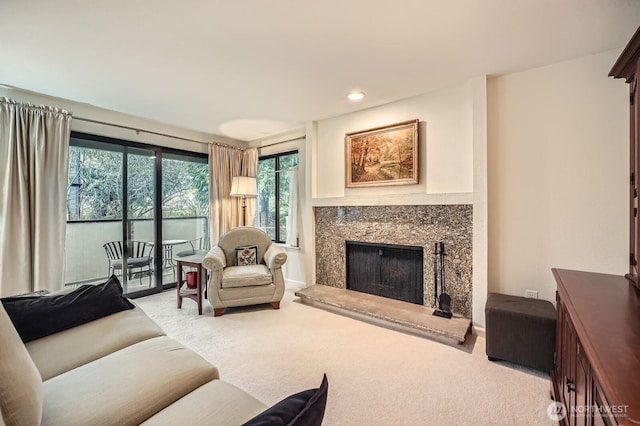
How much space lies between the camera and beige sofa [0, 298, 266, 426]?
886 mm

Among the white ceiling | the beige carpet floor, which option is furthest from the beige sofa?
the white ceiling

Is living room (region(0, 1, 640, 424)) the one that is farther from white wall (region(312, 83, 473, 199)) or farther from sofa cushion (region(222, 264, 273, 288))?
sofa cushion (region(222, 264, 273, 288))

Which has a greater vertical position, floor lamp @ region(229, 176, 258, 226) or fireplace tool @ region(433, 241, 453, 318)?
floor lamp @ region(229, 176, 258, 226)

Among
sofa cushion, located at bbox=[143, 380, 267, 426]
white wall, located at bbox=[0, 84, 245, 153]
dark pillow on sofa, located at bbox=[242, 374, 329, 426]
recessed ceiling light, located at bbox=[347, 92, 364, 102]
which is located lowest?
sofa cushion, located at bbox=[143, 380, 267, 426]

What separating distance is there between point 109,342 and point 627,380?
86.6 inches

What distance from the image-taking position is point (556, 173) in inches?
94.7

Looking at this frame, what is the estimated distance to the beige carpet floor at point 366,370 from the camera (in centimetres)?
169

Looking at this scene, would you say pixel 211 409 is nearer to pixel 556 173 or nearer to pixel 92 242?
pixel 556 173

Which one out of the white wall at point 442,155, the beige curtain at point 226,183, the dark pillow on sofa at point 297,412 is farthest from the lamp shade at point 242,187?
the dark pillow on sofa at point 297,412

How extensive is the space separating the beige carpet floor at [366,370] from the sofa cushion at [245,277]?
38cm

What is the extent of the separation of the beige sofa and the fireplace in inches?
99.1

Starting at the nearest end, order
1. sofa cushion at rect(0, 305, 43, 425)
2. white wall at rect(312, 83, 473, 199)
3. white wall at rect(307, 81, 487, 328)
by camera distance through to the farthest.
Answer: sofa cushion at rect(0, 305, 43, 425) → white wall at rect(307, 81, 487, 328) → white wall at rect(312, 83, 473, 199)

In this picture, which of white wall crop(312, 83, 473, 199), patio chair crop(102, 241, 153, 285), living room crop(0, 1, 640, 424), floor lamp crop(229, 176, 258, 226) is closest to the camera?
living room crop(0, 1, 640, 424)

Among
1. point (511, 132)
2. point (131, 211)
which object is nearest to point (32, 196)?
point (131, 211)
